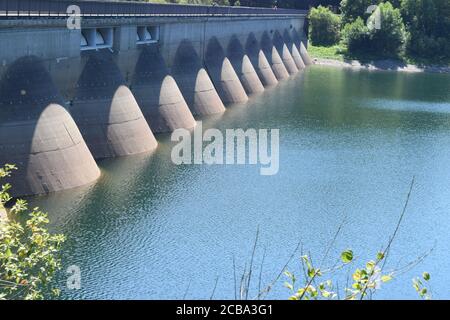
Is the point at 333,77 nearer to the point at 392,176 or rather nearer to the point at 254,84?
the point at 254,84

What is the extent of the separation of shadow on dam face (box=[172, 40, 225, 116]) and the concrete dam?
0.27 ft

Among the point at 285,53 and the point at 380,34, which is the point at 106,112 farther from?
the point at 380,34

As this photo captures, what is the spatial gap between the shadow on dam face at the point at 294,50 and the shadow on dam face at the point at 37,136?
6337 centimetres

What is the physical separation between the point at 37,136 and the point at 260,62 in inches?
1885

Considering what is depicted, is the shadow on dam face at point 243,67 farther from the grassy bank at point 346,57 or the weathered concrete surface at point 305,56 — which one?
the grassy bank at point 346,57

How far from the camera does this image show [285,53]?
89125 mm

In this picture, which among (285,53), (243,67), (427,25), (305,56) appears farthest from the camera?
(427,25)

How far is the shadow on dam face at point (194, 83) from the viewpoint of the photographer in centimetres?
5233

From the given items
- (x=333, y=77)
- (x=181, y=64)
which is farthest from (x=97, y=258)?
(x=333, y=77)

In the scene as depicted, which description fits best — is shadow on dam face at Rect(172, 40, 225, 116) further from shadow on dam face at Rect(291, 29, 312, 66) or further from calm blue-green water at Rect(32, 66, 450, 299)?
shadow on dam face at Rect(291, 29, 312, 66)

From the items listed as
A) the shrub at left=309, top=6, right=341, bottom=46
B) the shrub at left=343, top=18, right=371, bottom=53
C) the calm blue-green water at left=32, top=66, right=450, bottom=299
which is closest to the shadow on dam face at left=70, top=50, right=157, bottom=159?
the calm blue-green water at left=32, top=66, right=450, bottom=299

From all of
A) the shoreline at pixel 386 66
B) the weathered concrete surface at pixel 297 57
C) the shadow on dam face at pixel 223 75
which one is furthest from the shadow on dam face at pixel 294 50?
the shadow on dam face at pixel 223 75

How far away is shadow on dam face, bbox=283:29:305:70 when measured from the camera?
93.4m

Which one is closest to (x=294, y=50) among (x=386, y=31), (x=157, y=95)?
(x=386, y=31)
